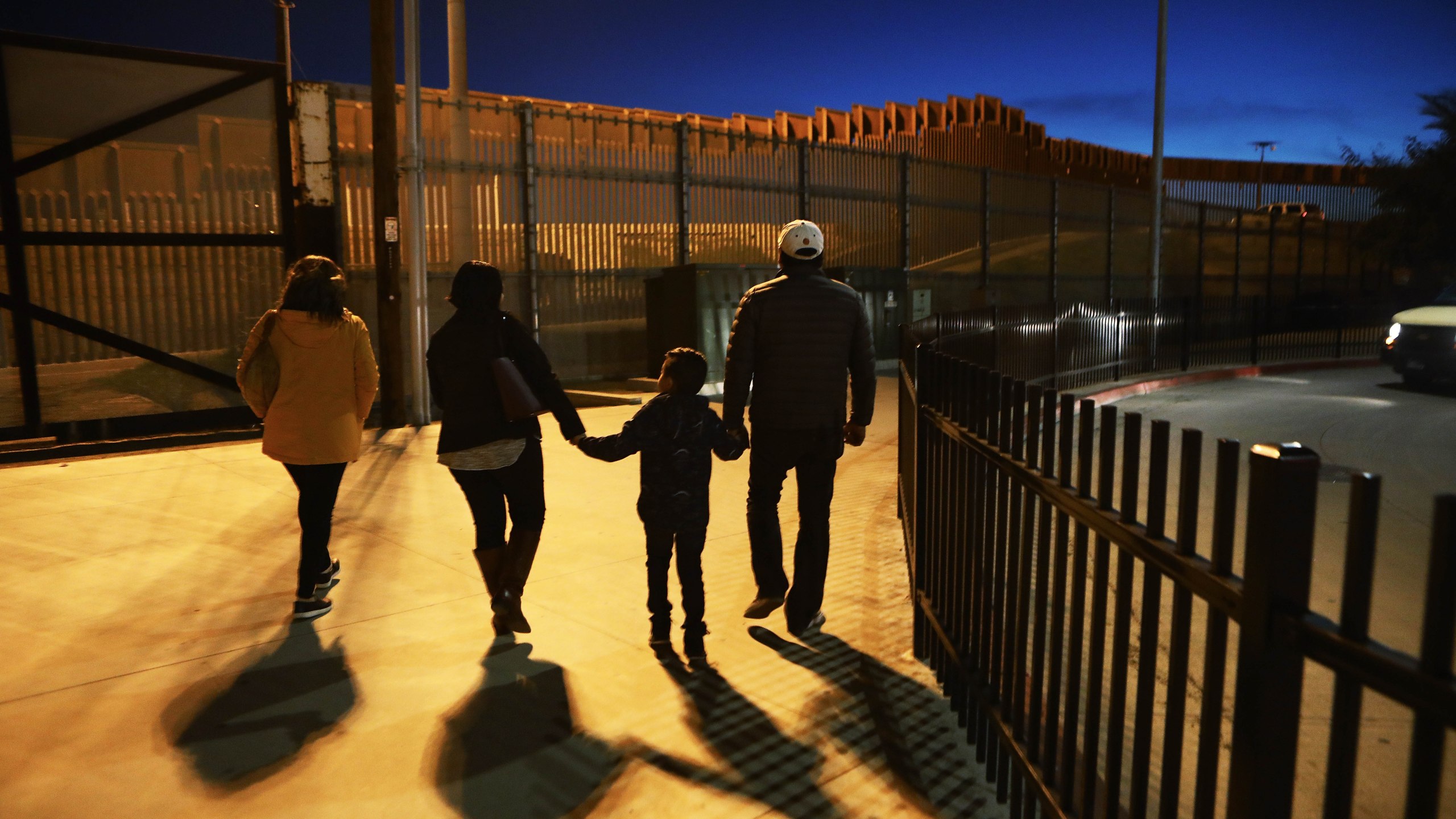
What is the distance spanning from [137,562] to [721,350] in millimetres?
9510

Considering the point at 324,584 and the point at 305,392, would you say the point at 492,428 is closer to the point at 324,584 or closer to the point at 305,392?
the point at 305,392

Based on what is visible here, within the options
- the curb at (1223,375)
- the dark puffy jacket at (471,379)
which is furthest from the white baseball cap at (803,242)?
the curb at (1223,375)

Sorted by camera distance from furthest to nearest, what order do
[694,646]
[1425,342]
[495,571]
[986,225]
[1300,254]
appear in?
[1300,254] → [986,225] → [1425,342] → [495,571] → [694,646]

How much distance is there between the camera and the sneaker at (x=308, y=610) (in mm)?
4715

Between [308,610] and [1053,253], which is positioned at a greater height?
[1053,253]

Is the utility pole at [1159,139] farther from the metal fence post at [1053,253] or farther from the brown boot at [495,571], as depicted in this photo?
the brown boot at [495,571]

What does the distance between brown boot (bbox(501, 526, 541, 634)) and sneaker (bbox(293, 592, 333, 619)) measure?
0.98 metres

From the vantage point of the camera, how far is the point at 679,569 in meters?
4.25

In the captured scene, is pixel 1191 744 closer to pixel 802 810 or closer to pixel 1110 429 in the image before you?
pixel 802 810

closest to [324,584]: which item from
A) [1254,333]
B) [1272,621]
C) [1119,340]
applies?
[1272,621]

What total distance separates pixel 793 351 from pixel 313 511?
2.47 m

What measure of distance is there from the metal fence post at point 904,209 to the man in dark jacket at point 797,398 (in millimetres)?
15966

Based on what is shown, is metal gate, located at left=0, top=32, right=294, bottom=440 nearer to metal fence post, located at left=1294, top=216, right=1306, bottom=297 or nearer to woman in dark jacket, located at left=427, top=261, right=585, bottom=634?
woman in dark jacket, located at left=427, top=261, right=585, bottom=634

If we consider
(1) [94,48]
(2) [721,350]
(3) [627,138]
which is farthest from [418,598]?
(3) [627,138]
